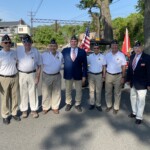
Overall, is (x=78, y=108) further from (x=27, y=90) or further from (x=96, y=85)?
(x=27, y=90)

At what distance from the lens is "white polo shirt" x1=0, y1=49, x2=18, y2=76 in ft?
21.8

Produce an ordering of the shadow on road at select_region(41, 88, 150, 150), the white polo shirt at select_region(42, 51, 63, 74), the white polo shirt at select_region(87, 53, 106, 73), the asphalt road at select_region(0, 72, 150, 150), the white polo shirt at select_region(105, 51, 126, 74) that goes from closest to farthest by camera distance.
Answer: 1. the asphalt road at select_region(0, 72, 150, 150)
2. the shadow on road at select_region(41, 88, 150, 150)
3. the white polo shirt at select_region(42, 51, 63, 74)
4. the white polo shirt at select_region(105, 51, 126, 74)
5. the white polo shirt at select_region(87, 53, 106, 73)

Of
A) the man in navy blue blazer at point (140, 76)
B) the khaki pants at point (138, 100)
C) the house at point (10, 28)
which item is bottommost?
the khaki pants at point (138, 100)

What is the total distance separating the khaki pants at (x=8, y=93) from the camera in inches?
267

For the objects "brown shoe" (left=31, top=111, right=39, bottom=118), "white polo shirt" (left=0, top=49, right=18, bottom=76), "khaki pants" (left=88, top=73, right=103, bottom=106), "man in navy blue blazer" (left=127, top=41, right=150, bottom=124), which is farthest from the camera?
"khaki pants" (left=88, top=73, right=103, bottom=106)

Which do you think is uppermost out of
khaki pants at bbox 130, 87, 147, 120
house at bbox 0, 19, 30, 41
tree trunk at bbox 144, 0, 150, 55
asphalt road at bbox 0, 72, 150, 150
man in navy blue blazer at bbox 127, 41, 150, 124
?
house at bbox 0, 19, 30, 41

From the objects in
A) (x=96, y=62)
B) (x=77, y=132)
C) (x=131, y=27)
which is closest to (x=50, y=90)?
(x=96, y=62)

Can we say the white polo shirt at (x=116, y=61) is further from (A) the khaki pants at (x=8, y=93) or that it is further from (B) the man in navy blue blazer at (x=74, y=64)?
(A) the khaki pants at (x=8, y=93)

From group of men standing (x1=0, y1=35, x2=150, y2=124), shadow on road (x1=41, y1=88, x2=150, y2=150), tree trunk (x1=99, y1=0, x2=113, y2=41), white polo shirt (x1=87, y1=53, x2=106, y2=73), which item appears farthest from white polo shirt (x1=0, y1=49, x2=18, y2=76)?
tree trunk (x1=99, y1=0, x2=113, y2=41)

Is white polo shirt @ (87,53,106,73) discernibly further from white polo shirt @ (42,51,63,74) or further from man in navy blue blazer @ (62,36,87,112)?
white polo shirt @ (42,51,63,74)

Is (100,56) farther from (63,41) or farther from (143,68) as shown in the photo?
(63,41)

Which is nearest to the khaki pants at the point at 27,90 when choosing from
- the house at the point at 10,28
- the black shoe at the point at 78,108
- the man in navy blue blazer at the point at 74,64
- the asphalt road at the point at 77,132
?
the asphalt road at the point at 77,132

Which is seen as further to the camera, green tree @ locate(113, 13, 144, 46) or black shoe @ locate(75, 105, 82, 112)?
green tree @ locate(113, 13, 144, 46)

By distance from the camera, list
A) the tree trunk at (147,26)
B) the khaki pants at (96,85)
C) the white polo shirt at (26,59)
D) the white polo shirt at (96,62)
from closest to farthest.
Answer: the white polo shirt at (26,59) → the white polo shirt at (96,62) → the khaki pants at (96,85) → the tree trunk at (147,26)
